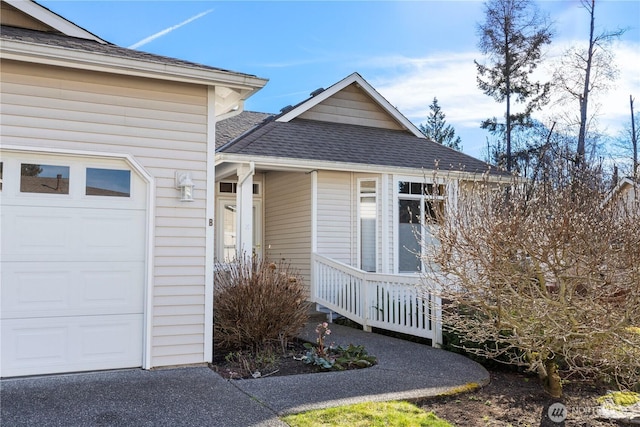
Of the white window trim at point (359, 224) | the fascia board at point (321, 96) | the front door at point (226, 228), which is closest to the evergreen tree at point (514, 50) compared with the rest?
the fascia board at point (321, 96)

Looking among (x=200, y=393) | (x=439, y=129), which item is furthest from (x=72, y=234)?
(x=439, y=129)

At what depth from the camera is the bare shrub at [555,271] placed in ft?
15.2

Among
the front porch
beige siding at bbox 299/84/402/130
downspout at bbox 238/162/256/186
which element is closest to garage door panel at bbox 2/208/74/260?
the front porch

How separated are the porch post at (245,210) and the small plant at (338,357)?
10.1 feet

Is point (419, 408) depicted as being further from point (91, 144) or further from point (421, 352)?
point (91, 144)

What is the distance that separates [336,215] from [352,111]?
3431 millimetres

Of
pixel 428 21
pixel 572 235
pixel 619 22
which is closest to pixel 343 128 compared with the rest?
pixel 428 21

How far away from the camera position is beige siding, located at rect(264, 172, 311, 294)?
35.6 ft

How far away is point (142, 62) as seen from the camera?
5801mm

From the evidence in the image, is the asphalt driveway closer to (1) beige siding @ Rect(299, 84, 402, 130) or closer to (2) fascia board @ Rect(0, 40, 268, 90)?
(2) fascia board @ Rect(0, 40, 268, 90)

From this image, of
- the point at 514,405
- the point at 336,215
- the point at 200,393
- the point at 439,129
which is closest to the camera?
the point at 200,393

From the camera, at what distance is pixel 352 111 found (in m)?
13.1

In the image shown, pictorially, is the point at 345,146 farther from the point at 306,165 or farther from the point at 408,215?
the point at 408,215

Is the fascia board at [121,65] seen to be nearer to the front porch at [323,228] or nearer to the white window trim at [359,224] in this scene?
the front porch at [323,228]
